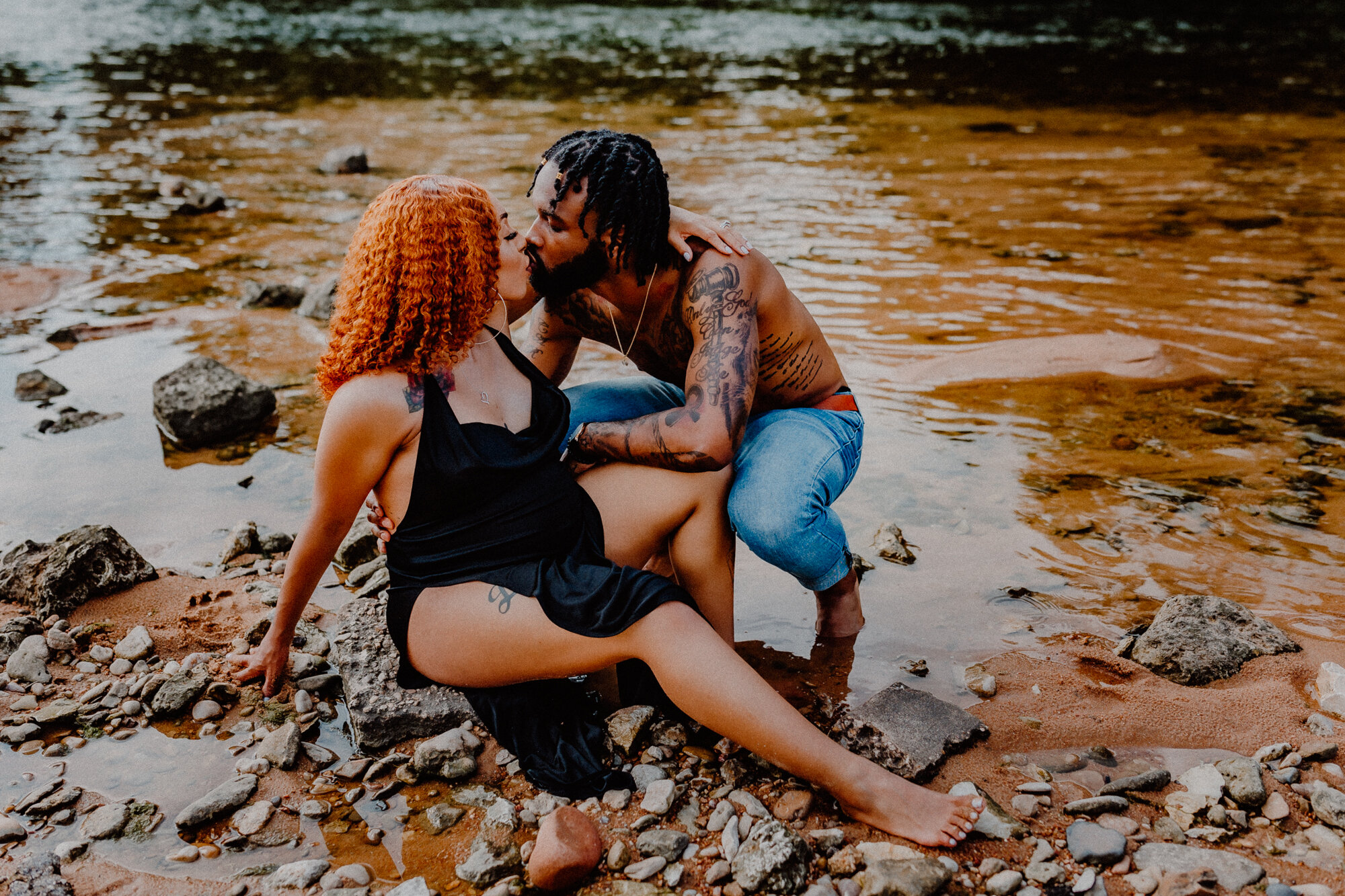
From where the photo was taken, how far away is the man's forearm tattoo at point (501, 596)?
276 centimetres

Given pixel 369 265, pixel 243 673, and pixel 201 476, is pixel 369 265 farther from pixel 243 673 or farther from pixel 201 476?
pixel 201 476

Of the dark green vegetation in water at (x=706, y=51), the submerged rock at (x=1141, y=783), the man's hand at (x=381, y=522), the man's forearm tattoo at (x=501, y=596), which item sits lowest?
the submerged rock at (x=1141, y=783)

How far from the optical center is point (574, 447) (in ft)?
11.0

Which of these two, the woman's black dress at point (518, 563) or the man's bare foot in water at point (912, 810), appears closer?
the man's bare foot in water at point (912, 810)

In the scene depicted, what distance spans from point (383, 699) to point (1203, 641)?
2.77 metres

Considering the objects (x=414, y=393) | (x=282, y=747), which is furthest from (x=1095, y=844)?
(x=282, y=747)

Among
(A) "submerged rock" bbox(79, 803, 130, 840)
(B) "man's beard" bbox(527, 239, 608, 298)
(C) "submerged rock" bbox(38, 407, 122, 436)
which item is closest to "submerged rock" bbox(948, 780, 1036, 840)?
(B) "man's beard" bbox(527, 239, 608, 298)

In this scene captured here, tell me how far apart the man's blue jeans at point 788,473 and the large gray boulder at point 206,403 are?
233 centimetres

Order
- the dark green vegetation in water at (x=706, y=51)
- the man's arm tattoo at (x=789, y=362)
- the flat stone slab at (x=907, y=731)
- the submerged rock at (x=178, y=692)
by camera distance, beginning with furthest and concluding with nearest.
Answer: the dark green vegetation in water at (x=706, y=51)
the man's arm tattoo at (x=789, y=362)
the submerged rock at (x=178, y=692)
the flat stone slab at (x=907, y=731)

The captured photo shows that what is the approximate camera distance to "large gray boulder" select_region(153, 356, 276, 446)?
5.07 m

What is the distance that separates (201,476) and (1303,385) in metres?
6.03

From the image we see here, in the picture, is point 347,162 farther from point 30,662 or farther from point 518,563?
point 518,563

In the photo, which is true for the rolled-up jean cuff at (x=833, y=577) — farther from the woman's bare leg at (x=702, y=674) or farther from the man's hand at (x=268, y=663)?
the man's hand at (x=268, y=663)

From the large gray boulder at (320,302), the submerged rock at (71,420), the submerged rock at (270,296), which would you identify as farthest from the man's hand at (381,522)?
the submerged rock at (270,296)
